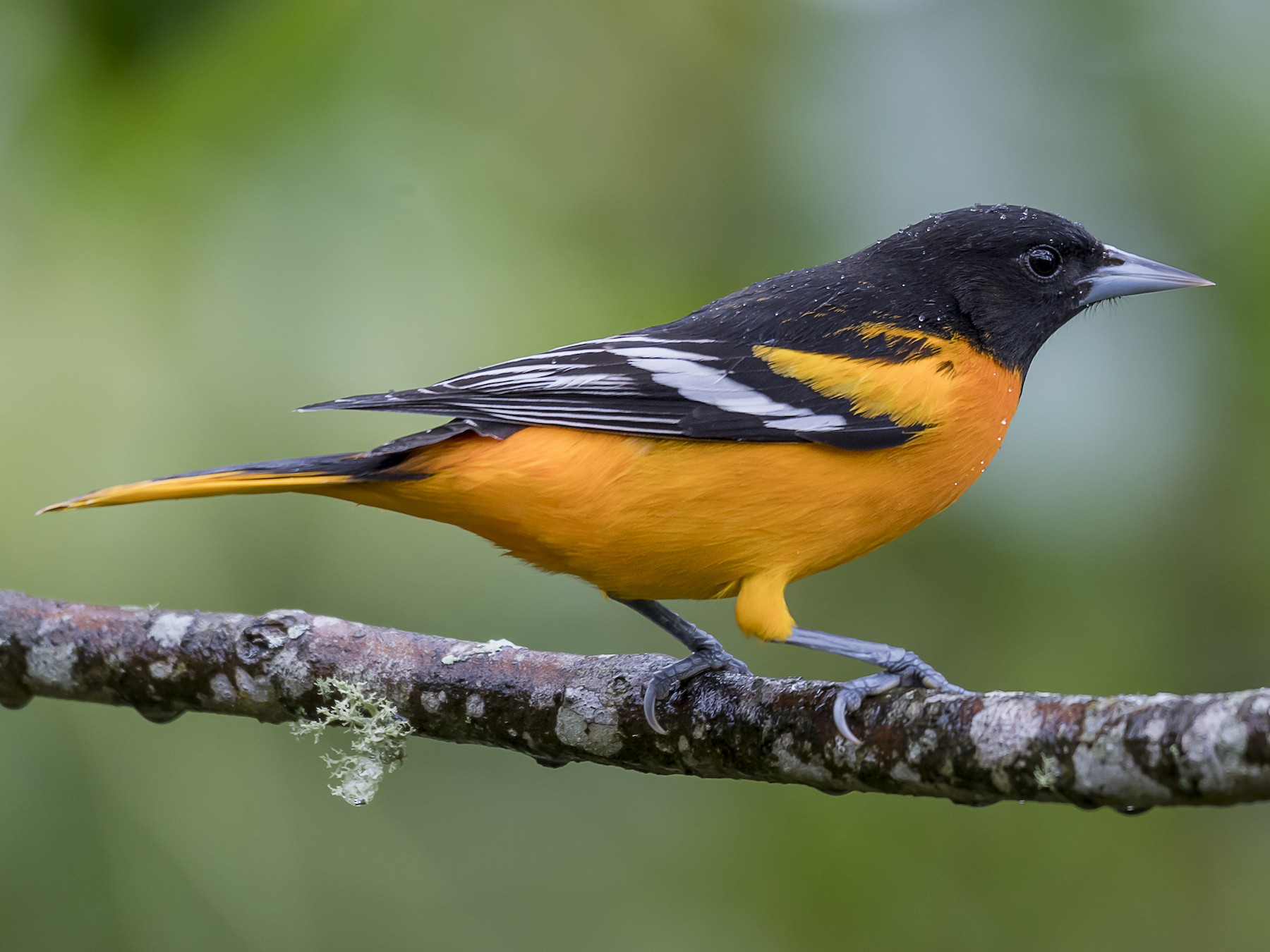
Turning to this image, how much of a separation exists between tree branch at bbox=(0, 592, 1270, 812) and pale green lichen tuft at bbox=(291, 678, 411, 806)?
3 centimetres

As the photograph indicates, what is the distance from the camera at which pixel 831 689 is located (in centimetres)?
250

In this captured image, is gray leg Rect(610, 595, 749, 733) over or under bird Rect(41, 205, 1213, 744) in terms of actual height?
under

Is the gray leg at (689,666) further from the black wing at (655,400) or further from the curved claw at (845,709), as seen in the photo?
the black wing at (655,400)

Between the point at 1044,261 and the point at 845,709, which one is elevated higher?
the point at 1044,261

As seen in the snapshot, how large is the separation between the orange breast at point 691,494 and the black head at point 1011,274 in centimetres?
39

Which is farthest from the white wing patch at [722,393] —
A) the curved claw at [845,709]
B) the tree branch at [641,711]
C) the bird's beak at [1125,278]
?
the bird's beak at [1125,278]

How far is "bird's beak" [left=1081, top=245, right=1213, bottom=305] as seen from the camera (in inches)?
136

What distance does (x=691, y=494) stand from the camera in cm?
290

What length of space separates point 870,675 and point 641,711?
0.55 meters

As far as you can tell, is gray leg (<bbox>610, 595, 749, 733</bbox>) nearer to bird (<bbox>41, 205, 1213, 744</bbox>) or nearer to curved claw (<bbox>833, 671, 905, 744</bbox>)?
bird (<bbox>41, 205, 1213, 744</bbox>)

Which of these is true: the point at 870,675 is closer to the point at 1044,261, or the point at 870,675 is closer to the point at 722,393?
the point at 722,393

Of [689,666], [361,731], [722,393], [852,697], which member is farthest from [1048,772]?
[361,731]

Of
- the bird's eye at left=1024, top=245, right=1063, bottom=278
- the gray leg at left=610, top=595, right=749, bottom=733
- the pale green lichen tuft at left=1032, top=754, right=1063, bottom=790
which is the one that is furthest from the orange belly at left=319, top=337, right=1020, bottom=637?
the pale green lichen tuft at left=1032, top=754, right=1063, bottom=790

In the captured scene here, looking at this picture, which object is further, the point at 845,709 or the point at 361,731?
the point at 361,731
